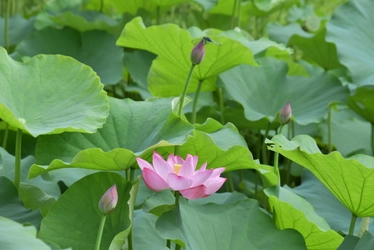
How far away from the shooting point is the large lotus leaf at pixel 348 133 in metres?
2.14

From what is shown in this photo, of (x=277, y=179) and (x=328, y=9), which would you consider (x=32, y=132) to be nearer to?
(x=277, y=179)

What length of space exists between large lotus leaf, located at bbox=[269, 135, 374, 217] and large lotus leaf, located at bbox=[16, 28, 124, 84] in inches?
40.1

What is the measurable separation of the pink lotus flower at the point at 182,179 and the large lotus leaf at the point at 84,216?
0.32ft

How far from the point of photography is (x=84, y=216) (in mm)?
1124

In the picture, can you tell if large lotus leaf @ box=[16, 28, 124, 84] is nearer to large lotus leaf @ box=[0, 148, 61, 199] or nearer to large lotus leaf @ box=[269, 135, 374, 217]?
large lotus leaf @ box=[0, 148, 61, 199]

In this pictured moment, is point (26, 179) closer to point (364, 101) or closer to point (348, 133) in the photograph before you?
point (364, 101)

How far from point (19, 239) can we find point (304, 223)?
1.77ft

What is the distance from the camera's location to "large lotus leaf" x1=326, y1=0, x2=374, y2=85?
5.80 feet

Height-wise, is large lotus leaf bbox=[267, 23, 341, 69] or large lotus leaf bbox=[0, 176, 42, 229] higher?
large lotus leaf bbox=[267, 23, 341, 69]

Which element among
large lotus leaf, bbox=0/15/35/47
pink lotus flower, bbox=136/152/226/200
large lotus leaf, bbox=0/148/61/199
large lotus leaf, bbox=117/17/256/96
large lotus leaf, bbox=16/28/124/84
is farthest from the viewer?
large lotus leaf, bbox=0/15/35/47

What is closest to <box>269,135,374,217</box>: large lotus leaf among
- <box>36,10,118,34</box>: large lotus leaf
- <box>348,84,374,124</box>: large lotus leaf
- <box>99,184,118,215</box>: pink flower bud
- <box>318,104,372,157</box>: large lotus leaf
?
<box>99,184,118,215</box>: pink flower bud

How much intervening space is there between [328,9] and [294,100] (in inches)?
109

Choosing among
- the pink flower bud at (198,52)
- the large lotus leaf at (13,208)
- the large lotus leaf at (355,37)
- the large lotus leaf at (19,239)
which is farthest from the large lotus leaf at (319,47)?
the large lotus leaf at (19,239)

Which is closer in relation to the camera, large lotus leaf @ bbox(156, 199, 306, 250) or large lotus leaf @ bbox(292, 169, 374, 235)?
large lotus leaf @ bbox(156, 199, 306, 250)
